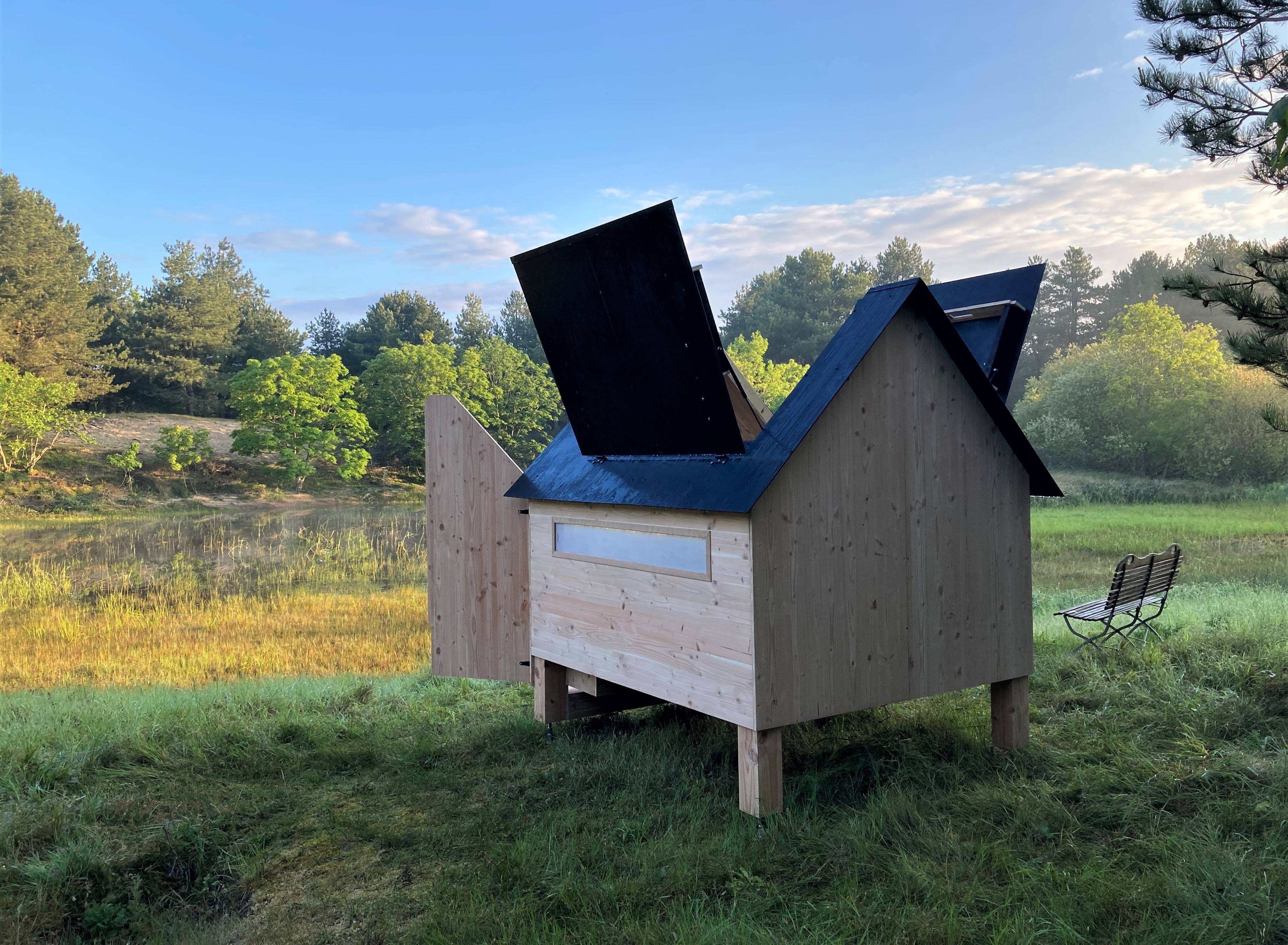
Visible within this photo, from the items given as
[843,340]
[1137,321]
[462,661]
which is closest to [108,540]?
[462,661]

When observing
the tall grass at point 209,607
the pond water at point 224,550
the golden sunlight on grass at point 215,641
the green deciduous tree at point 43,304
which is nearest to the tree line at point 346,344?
Answer: the green deciduous tree at point 43,304

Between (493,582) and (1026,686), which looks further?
(493,582)

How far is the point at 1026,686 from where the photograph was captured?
5449 millimetres

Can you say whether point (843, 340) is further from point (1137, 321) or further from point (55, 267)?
point (55, 267)

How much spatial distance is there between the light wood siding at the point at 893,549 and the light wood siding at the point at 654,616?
0.52ft

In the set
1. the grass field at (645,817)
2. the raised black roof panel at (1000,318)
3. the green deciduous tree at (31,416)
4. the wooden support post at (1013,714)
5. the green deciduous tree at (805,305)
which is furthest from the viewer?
the green deciduous tree at (805,305)

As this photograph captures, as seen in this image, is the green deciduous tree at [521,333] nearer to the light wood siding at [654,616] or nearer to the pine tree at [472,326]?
the pine tree at [472,326]

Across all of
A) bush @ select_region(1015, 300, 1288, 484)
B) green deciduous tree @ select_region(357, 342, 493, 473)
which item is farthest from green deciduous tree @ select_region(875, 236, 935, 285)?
green deciduous tree @ select_region(357, 342, 493, 473)

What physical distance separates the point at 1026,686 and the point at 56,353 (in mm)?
42565

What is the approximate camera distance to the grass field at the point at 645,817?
342 cm

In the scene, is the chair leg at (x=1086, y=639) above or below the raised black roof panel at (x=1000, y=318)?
below

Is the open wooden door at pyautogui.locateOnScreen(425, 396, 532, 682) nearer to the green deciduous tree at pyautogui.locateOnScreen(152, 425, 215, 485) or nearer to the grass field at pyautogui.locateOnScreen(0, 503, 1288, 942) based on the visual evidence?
the grass field at pyautogui.locateOnScreen(0, 503, 1288, 942)

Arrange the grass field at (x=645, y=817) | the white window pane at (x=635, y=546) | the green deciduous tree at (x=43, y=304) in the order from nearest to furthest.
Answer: the grass field at (x=645, y=817), the white window pane at (x=635, y=546), the green deciduous tree at (x=43, y=304)

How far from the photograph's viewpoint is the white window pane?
15.4ft
